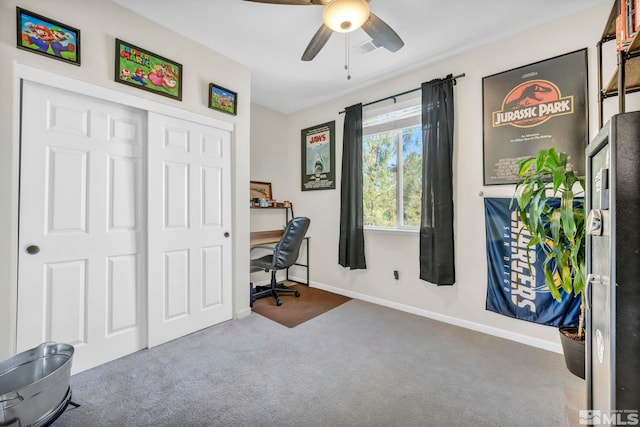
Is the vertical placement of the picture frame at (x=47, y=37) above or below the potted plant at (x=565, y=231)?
above

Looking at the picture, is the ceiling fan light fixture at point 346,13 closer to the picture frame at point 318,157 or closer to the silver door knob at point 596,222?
the silver door knob at point 596,222

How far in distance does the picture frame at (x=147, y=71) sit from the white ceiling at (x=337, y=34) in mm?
312

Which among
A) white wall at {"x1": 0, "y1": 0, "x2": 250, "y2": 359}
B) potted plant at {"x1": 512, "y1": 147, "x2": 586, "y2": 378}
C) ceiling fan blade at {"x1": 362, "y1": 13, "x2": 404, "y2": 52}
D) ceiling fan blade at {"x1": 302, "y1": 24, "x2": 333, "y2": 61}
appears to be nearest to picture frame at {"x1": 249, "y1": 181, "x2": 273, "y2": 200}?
white wall at {"x1": 0, "y1": 0, "x2": 250, "y2": 359}

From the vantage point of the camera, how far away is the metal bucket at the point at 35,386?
Answer: 4.14 feet

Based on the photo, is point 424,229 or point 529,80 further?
point 424,229

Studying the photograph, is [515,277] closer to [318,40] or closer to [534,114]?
[534,114]

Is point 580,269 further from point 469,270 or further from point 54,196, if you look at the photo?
point 54,196

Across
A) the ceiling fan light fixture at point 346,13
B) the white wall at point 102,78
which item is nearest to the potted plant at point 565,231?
the ceiling fan light fixture at point 346,13

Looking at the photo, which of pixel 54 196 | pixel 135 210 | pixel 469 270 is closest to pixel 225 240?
pixel 135 210

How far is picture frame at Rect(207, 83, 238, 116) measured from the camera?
2670 mm

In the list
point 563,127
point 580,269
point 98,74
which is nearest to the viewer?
point 580,269

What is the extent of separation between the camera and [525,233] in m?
2.34

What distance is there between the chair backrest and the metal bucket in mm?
1935

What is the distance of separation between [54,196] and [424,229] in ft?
10.1
